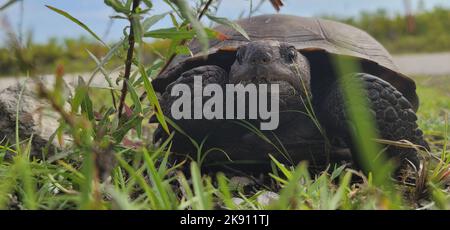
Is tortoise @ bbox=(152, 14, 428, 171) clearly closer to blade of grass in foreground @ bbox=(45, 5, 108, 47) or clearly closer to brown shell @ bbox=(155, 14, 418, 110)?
brown shell @ bbox=(155, 14, 418, 110)

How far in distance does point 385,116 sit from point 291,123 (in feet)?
0.94

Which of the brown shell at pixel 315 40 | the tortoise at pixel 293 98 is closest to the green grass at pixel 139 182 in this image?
the tortoise at pixel 293 98

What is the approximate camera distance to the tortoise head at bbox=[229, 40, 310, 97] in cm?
143

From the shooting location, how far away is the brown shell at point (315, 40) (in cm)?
172

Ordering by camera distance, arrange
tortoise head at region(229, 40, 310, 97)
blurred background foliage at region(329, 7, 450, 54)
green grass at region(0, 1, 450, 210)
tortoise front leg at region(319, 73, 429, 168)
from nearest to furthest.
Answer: green grass at region(0, 1, 450, 210)
tortoise head at region(229, 40, 310, 97)
tortoise front leg at region(319, 73, 429, 168)
blurred background foliage at region(329, 7, 450, 54)

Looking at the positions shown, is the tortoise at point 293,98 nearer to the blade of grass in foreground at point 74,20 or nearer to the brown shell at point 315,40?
the brown shell at point 315,40

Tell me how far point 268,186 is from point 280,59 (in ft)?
1.17

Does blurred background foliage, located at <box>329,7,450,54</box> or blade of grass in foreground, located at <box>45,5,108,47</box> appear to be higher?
blurred background foliage, located at <box>329,7,450,54</box>

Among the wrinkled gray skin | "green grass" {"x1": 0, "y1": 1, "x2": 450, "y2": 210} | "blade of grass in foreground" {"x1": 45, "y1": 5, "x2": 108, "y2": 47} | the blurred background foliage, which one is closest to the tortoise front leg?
the wrinkled gray skin

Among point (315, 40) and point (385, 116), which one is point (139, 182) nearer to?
point (385, 116)

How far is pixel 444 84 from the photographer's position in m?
4.71

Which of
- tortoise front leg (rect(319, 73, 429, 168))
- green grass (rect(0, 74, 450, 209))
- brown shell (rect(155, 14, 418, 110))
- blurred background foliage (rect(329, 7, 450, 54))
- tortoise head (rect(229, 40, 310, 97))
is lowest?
green grass (rect(0, 74, 450, 209))

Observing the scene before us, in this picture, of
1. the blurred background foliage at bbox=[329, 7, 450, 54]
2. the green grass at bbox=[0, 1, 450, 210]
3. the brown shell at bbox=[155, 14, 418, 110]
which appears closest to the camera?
the green grass at bbox=[0, 1, 450, 210]

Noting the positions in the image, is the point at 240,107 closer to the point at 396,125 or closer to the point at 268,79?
the point at 268,79
